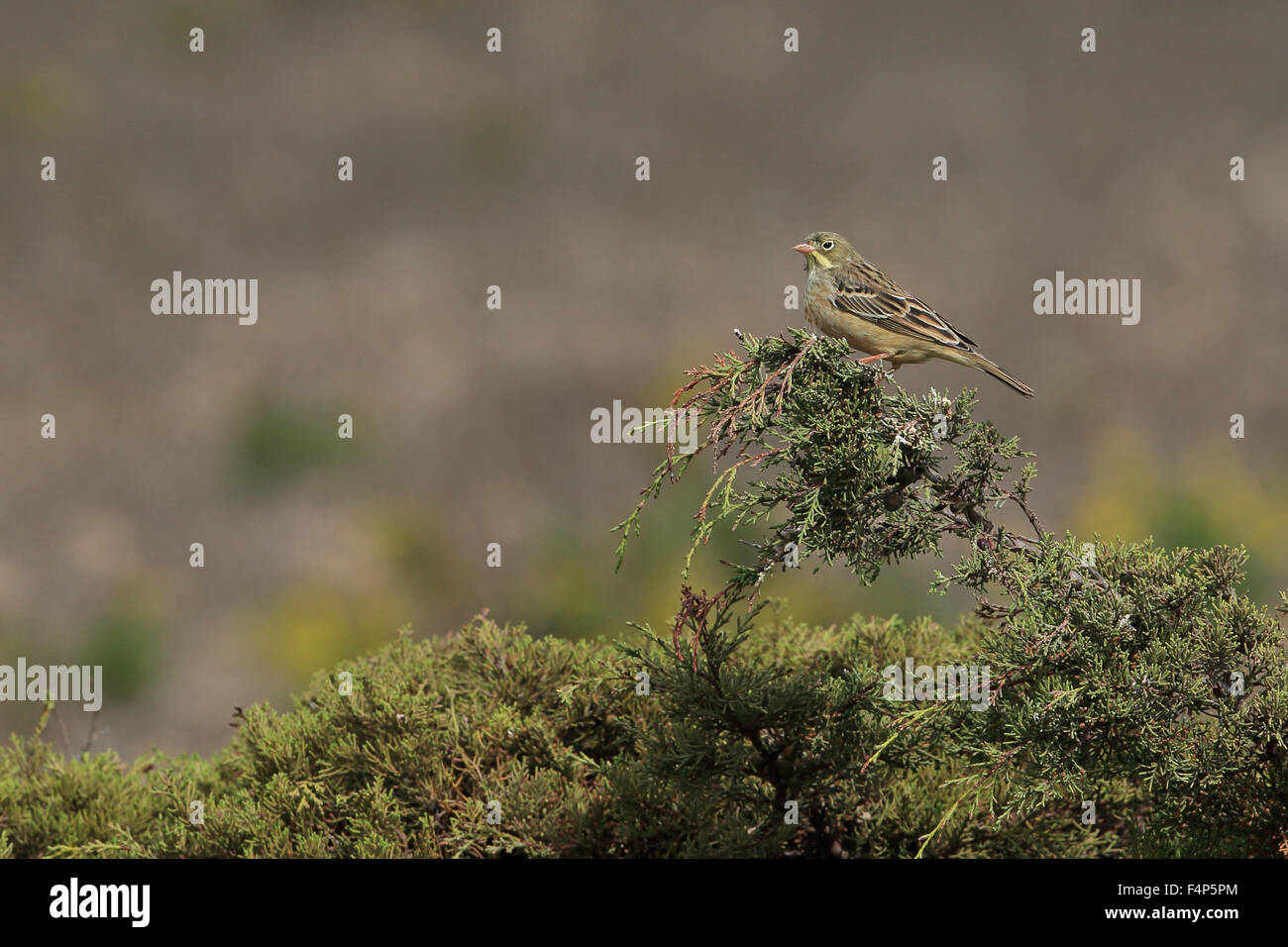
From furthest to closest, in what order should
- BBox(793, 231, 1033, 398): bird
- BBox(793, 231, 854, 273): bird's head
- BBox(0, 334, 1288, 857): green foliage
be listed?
BBox(793, 231, 854, 273): bird's head
BBox(793, 231, 1033, 398): bird
BBox(0, 334, 1288, 857): green foliage

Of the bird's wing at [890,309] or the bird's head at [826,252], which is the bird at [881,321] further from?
the bird's head at [826,252]

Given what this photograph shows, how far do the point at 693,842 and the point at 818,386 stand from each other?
1371mm

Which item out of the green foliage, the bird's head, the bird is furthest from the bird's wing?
the green foliage

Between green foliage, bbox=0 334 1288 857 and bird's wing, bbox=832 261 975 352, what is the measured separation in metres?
1.05

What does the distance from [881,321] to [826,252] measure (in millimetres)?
549

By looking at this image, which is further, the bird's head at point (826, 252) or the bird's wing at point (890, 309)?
the bird's head at point (826, 252)

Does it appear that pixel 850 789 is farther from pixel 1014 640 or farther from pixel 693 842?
pixel 1014 640

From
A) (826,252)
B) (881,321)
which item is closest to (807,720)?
(881,321)

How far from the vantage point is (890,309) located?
4547 millimetres

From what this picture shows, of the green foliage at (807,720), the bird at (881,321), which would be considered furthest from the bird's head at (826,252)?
the green foliage at (807,720)

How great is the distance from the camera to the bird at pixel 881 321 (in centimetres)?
450

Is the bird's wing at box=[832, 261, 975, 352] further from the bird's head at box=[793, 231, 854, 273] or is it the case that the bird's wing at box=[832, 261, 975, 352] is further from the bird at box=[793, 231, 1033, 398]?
the bird's head at box=[793, 231, 854, 273]

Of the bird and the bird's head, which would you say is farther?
the bird's head

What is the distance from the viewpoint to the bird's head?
492 cm
